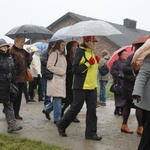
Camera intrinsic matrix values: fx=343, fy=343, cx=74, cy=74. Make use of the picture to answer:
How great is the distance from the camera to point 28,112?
8523 millimetres

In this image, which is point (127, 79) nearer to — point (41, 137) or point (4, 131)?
point (41, 137)

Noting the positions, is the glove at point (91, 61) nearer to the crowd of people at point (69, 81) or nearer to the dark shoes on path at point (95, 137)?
the crowd of people at point (69, 81)

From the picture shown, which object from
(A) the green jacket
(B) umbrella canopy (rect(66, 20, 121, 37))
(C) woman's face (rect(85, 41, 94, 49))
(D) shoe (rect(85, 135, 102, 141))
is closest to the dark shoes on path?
(D) shoe (rect(85, 135, 102, 141))

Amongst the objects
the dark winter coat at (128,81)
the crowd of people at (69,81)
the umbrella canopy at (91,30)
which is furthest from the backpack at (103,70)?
the umbrella canopy at (91,30)

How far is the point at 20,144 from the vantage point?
5285 mm

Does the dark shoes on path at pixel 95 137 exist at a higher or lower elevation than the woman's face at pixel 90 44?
lower

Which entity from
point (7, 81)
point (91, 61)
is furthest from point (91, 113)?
point (7, 81)

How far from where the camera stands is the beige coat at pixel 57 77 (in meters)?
6.64

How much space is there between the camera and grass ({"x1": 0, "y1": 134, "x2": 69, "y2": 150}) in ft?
16.7

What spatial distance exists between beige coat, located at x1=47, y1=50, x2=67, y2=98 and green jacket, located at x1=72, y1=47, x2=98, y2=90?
880mm

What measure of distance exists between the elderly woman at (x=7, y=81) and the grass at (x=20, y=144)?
42 cm

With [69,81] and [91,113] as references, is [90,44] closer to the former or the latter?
[91,113]

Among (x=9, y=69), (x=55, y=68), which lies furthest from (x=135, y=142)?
(x=9, y=69)

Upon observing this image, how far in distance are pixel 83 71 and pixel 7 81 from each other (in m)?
1.39
